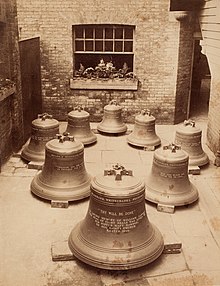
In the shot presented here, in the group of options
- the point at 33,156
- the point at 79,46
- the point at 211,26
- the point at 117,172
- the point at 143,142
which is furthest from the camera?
the point at 79,46

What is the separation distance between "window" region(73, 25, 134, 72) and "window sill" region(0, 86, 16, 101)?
3392 mm

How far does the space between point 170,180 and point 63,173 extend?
Result: 181 centimetres

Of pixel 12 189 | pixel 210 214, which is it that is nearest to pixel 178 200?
pixel 210 214

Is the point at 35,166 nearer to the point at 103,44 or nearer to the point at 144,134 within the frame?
the point at 144,134

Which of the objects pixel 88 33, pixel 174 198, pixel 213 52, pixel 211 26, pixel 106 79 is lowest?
pixel 174 198

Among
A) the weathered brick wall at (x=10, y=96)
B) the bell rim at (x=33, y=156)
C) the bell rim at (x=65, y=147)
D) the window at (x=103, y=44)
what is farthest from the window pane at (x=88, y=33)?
the bell rim at (x=65, y=147)

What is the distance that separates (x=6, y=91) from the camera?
305 inches

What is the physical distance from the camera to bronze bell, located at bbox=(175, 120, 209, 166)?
8031 millimetres

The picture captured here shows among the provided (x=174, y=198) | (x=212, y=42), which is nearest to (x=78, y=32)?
(x=212, y=42)

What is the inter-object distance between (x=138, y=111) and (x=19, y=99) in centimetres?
393

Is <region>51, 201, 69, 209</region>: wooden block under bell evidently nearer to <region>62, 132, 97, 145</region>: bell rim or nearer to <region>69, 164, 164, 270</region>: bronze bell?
<region>69, 164, 164, 270</region>: bronze bell

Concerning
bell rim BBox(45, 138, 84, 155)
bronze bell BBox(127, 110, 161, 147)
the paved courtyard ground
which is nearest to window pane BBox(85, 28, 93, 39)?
bronze bell BBox(127, 110, 161, 147)

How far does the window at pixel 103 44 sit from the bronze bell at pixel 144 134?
2.59 m

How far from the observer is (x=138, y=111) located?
446 inches
